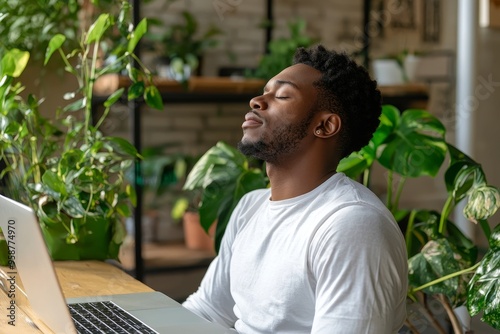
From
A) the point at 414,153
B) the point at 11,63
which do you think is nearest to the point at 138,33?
the point at 11,63

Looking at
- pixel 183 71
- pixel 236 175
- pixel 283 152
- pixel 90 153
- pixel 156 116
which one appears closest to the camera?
pixel 283 152

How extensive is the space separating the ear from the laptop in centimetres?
40

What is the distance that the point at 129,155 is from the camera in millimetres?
2133

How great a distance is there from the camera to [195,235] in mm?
4113

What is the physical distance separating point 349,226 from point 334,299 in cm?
12

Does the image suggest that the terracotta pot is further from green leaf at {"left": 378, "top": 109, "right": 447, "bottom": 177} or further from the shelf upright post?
green leaf at {"left": 378, "top": 109, "right": 447, "bottom": 177}

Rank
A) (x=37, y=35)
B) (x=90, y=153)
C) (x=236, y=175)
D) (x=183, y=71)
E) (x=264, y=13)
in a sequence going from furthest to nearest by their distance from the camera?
(x=264, y=13)
(x=183, y=71)
(x=37, y=35)
(x=236, y=175)
(x=90, y=153)

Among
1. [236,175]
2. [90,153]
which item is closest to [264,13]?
[236,175]

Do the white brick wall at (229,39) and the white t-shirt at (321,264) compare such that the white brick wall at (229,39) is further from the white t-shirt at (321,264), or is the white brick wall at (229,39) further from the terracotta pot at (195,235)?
the white t-shirt at (321,264)

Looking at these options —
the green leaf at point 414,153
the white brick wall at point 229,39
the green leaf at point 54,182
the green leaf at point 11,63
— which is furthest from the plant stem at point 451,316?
the white brick wall at point 229,39

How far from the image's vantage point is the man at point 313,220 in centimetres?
129

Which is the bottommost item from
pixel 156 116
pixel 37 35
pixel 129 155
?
pixel 156 116

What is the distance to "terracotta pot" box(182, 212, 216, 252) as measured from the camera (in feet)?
13.4

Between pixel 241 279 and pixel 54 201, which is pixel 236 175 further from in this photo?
pixel 241 279
